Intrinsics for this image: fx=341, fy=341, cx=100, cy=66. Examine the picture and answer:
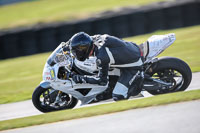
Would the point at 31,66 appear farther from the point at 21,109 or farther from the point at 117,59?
the point at 117,59

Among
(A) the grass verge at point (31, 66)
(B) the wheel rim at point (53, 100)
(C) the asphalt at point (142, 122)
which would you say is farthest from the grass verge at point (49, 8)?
(C) the asphalt at point (142, 122)

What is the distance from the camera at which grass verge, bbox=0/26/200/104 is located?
8327mm

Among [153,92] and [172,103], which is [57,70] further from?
[172,103]

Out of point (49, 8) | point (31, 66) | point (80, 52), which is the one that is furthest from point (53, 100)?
point (49, 8)

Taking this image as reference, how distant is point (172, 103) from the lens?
4.76 meters

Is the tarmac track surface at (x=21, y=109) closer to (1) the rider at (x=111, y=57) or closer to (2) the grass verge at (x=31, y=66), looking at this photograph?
(2) the grass verge at (x=31, y=66)

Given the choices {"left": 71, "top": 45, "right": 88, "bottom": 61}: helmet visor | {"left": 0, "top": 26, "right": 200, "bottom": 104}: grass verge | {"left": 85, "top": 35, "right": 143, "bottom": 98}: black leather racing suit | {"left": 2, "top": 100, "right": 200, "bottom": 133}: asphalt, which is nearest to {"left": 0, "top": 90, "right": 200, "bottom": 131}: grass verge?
{"left": 2, "top": 100, "right": 200, "bottom": 133}: asphalt

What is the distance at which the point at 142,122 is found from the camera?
164 inches

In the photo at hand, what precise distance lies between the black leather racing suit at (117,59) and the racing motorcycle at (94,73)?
0.45 feet

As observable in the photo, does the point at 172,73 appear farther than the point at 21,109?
No

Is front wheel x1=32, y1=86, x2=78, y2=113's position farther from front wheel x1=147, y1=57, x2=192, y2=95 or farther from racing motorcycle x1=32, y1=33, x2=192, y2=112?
front wheel x1=147, y1=57, x2=192, y2=95

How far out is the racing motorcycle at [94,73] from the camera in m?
5.84

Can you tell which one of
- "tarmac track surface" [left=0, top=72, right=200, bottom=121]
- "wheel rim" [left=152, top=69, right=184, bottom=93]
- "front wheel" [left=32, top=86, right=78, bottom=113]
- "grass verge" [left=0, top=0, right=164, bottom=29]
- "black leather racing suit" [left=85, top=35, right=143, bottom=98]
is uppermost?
"grass verge" [left=0, top=0, right=164, bottom=29]

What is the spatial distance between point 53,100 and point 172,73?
2124 mm
